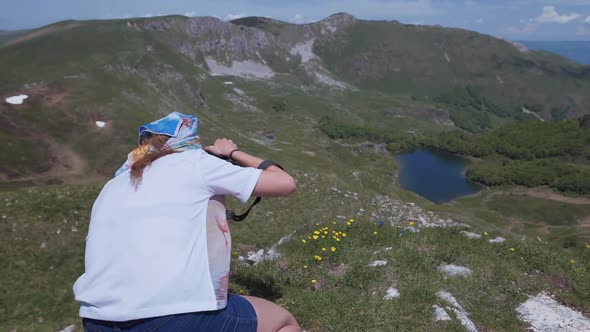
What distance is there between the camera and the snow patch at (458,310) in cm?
817

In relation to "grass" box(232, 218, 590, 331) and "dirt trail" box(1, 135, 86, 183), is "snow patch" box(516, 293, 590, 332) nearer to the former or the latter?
"grass" box(232, 218, 590, 331)

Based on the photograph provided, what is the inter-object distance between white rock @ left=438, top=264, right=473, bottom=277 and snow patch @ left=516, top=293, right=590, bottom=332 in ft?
4.26

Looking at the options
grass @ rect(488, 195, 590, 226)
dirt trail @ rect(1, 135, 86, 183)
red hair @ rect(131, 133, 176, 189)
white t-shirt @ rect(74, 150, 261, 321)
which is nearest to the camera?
white t-shirt @ rect(74, 150, 261, 321)

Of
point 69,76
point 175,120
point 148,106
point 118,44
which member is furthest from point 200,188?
point 118,44

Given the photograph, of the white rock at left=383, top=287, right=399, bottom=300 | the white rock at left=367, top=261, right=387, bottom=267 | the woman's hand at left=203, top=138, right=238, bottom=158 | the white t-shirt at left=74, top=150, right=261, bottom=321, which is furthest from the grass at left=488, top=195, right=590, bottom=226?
the white t-shirt at left=74, top=150, right=261, bottom=321

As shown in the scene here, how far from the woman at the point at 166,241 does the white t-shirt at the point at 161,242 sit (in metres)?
0.01

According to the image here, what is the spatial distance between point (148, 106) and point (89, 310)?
8407cm

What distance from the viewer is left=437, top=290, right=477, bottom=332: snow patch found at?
26.8ft

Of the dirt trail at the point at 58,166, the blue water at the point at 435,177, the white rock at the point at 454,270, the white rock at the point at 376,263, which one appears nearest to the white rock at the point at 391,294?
the white rock at the point at 376,263

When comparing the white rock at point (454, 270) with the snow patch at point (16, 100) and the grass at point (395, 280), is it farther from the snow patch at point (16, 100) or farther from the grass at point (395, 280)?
the snow patch at point (16, 100)

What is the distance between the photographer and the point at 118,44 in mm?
152250

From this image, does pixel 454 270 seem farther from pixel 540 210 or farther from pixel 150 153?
pixel 540 210

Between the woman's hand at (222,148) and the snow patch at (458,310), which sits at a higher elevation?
the woman's hand at (222,148)

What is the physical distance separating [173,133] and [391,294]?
5.91m
